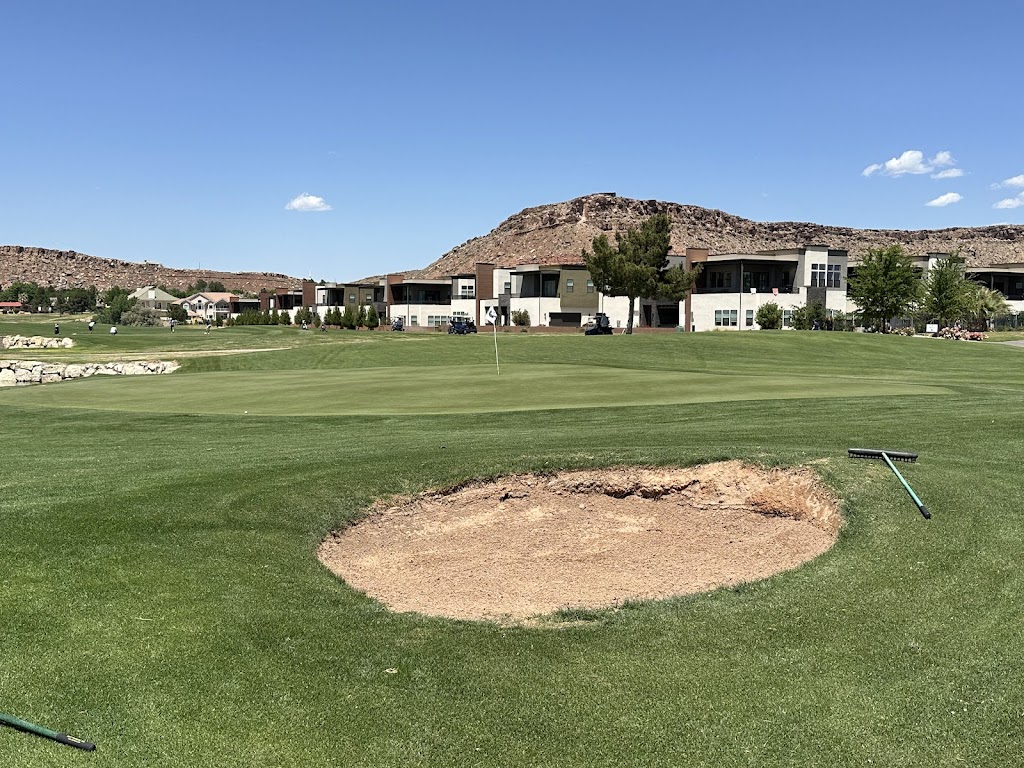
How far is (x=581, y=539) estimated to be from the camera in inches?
531

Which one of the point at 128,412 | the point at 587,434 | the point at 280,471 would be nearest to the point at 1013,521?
the point at 587,434

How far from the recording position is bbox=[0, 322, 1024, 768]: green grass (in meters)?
6.59

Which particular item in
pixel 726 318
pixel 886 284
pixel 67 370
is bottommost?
pixel 67 370

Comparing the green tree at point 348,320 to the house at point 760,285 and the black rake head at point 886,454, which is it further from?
the black rake head at point 886,454

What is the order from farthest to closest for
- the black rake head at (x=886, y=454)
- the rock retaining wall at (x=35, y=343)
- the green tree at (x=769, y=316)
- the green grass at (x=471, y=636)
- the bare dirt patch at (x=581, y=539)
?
1. the green tree at (x=769, y=316)
2. the rock retaining wall at (x=35, y=343)
3. the black rake head at (x=886, y=454)
4. the bare dirt patch at (x=581, y=539)
5. the green grass at (x=471, y=636)

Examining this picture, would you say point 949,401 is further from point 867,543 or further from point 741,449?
point 867,543

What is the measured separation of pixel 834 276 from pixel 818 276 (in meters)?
2.41

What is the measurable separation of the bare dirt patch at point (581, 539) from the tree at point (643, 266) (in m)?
69.2

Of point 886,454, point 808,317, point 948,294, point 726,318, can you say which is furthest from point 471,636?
point 726,318

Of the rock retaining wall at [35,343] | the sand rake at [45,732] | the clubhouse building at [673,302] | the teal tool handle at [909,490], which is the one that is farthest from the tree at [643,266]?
the sand rake at [45,732]

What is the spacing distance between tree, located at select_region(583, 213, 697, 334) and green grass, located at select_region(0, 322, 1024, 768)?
65.8 metres

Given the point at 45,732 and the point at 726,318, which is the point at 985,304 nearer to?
the point at 726,318

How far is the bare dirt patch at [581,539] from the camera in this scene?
10.8 meters

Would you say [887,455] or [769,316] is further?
[769,316]
